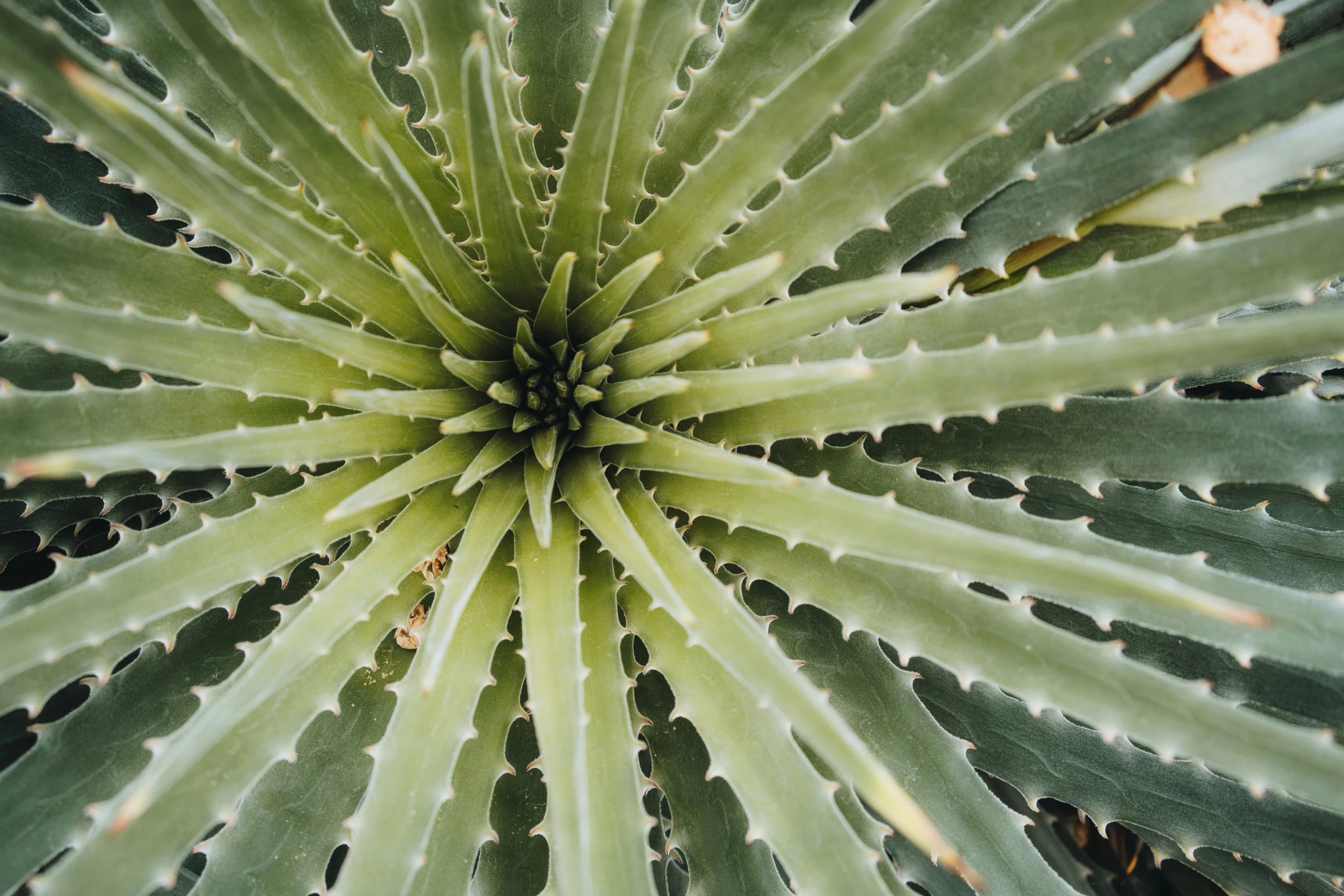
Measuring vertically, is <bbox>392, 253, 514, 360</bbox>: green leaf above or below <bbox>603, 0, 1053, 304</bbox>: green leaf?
below

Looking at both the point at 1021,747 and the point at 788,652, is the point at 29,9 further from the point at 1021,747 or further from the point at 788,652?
the point at 1021,747

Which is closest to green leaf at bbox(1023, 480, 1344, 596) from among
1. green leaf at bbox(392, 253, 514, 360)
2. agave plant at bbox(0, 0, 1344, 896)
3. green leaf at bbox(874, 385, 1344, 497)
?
agave plant at bbox(0, 0, 1344, 896)

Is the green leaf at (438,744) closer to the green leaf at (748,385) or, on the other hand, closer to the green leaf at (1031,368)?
the green leaf at (748,385)

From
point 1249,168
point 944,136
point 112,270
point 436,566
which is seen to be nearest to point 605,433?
point 436,566

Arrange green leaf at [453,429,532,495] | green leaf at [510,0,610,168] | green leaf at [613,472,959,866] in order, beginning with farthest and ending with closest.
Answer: green leaf at [510,0,610,168]
green leaf at [453,429,532,495]
green leaf at [613,472,959,866]

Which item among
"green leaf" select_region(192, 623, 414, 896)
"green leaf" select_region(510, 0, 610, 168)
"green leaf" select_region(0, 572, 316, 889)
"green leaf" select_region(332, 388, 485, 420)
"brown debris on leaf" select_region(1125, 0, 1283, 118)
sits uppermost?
"green leaf" select_region(510, 0, 610, 168)

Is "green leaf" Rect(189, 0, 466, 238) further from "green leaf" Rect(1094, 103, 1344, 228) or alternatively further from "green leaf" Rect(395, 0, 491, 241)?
"green leaf" Rect(1094, 103, 1344, 228)

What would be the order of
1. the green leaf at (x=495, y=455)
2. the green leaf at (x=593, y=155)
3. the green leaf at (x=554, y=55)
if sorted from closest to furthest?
1. the green leaf at (x=593, y=155)
2. the green leaf at (x=495, y=455)
3. the green leaf at (x=554, y=55)

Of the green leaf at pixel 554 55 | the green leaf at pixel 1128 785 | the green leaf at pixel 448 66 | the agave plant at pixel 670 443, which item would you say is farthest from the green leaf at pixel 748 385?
the green leaf at pixel 1128 785

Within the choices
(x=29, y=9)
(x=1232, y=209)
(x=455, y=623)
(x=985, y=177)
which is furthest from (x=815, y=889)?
(x=29, y=9)
